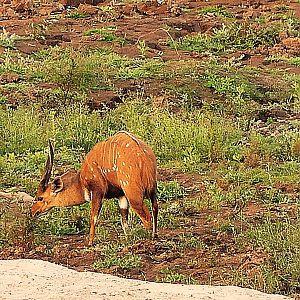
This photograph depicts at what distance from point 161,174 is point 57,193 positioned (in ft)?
9.54

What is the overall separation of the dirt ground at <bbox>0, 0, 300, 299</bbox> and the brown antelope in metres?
Answer: 0.39

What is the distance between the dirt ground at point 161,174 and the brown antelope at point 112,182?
385 millimetres

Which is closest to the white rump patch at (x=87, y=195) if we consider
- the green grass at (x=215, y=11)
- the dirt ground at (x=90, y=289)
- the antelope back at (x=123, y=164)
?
the antelope back at (x=123, y=164)

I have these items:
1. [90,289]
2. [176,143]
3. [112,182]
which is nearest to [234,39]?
[176,143]

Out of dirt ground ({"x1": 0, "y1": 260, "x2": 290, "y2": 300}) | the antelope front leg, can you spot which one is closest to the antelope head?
the antelope front leg

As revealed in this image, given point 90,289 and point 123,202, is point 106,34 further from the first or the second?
point 90,289

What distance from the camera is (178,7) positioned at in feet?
88.5

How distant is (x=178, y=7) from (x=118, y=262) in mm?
20297

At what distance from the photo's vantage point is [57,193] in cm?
847

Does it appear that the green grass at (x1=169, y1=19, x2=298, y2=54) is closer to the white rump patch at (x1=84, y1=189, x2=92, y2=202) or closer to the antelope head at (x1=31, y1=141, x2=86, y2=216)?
the antelope head at (x1=31, y1=141, x2=86, y2=216)

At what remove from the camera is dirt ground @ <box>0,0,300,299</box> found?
16.4 ft

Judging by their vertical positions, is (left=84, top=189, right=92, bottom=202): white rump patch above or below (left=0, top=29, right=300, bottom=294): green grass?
above

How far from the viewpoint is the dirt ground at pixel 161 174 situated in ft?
16.4

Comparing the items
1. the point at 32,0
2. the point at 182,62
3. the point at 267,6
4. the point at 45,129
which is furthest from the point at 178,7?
the point at 45,129
